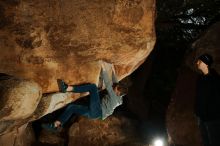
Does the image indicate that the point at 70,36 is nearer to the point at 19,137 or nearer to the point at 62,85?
the point at 62,85

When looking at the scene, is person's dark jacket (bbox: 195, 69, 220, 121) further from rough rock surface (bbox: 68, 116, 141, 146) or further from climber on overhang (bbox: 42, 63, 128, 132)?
rough rock surface (bbox: 68, 116, 141, 146)

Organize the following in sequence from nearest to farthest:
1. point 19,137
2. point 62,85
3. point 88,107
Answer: point 62,85
point 88,107
point 19,137

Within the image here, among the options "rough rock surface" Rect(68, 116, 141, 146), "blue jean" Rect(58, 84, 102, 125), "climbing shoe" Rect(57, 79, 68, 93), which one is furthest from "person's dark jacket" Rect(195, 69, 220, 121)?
"rough rock surface" Rect(68, 116, 141, 146)

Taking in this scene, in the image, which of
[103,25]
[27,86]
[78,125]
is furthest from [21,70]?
[78,125]

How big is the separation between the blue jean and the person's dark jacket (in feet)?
8.23

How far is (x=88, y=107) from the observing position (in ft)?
24.0

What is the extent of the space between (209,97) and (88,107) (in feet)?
9.93

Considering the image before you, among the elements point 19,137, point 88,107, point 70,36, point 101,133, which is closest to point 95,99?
point 88,107

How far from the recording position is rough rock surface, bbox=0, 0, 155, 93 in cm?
671

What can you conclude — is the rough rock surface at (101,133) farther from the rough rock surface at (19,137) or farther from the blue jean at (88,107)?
the blue jean at (88,107)

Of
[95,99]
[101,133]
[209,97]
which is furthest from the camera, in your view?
[101,133]

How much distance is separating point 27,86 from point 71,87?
1.03 meters

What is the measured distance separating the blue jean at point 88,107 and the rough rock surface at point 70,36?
0.18 meters

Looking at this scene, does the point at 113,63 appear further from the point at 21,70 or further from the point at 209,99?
the point at 209,99
